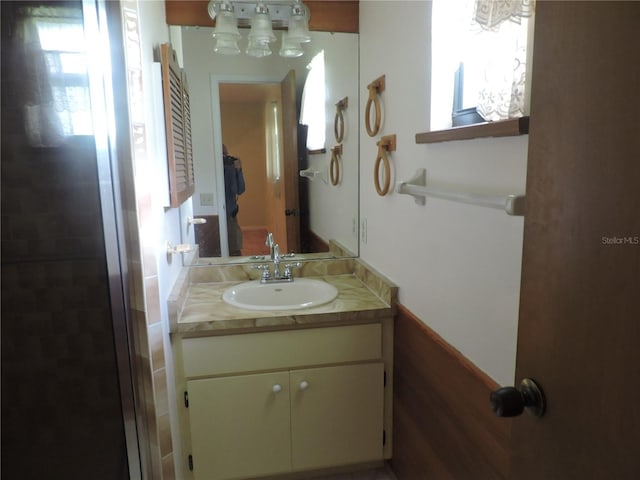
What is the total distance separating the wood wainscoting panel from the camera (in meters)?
1.09

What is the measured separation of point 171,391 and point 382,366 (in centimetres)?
81

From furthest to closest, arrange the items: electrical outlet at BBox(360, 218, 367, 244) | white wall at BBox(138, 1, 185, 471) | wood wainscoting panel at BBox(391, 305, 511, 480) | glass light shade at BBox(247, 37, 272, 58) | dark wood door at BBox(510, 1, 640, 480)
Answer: electrical outlet at BBox(360, 218, 367, 244) → glass light shade at BBox(247, 37, 272, 58) → white wall at BBox(138, 1, 185, 471) → wood wainscoting panel at BBox(391, 305, 511, 480) → dark wood door at BBox(510, 1, 640, 480)

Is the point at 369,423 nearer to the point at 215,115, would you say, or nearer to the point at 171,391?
the point at 171,391

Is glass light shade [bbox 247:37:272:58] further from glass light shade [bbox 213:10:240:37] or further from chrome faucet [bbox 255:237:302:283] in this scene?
chrome faucet [bbox 255:237:302:283]

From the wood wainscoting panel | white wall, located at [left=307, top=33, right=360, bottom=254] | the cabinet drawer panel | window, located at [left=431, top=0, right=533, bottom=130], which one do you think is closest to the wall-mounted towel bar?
window, located at [left=431, top=0, right=533, bottom=130]

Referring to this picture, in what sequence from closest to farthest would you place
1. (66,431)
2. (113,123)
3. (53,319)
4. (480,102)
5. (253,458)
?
1. (480,102)
2. (113,123)
3. (53,319)
4. (66,431)
5. (253,458)

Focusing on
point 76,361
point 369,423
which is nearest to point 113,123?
point 76,361

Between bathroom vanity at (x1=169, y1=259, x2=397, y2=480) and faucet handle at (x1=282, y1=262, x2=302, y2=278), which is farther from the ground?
faucet handle at (x1=282, y1=262, x2=302, y2=278)

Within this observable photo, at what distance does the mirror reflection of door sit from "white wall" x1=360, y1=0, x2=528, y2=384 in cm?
41

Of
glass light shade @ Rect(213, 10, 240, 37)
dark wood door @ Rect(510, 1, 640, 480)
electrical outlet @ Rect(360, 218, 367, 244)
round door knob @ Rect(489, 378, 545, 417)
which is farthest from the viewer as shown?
electrical outlet @ Rect(360, 218, 367, 244)

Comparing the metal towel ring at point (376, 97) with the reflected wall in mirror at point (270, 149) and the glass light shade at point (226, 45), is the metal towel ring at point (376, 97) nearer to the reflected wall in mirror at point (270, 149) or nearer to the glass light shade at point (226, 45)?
the reflected wall in mirror at point (270, 149)

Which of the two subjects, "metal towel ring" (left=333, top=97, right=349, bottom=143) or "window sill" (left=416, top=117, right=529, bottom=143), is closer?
"window sill" (left=416, top=117, right=529, bottom=143)

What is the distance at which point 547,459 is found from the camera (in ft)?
2.21

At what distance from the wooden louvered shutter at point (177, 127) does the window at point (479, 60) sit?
902 millimetres
